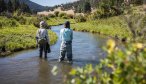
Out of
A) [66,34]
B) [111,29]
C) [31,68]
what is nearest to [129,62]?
[31,68]

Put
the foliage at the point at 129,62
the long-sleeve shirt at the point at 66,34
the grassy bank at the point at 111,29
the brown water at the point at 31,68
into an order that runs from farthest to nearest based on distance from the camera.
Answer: the grassy bank at the point at 111,29 < the long-sleeve shirt at the point at 66,34 < the brown water at the point at 31,68 < the foliage at the point at 129,62

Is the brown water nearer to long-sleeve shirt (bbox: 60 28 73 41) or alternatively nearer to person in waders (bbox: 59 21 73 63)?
person in waders (bbox: 59 21 73 63)

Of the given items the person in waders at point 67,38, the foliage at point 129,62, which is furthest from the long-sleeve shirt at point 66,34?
the foliage at point 129,62

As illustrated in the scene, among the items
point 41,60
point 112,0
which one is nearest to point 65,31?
point 41,60

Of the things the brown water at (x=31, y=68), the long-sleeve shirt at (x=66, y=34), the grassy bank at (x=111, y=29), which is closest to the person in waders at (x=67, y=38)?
the long-sleeve shirt at (x=66, y=34)

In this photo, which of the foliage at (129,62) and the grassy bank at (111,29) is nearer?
the foliage at (129,62)

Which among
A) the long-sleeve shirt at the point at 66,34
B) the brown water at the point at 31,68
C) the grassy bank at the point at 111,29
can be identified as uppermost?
the long-sleeve shirt at the point at 66,34

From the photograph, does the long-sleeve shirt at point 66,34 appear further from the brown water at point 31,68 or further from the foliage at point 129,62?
the foliage at point 129,62

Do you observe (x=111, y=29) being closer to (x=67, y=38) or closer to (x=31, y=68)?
(x=67, y=38)

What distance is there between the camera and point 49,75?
12.3m

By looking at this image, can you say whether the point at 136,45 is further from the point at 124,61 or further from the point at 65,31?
the point at 65,31

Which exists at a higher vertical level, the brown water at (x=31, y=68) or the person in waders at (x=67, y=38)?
the person in waders at (x=67, y=38)

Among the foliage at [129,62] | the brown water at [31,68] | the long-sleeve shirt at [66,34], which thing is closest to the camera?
the foliage at [129,62]

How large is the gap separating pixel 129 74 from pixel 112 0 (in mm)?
66497
